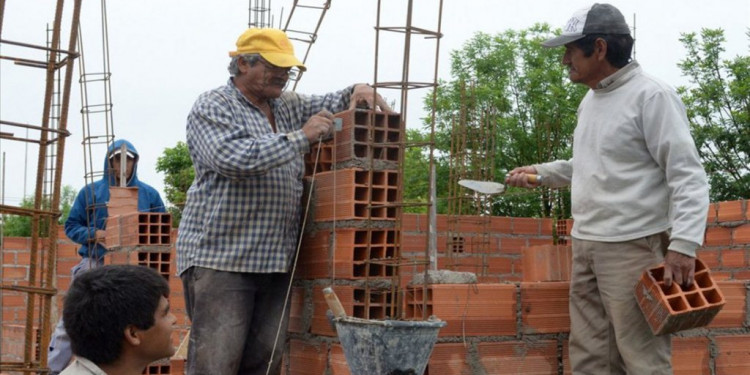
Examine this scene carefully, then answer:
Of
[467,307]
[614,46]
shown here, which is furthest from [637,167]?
[467,307]

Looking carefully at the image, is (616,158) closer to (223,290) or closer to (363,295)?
(363,295)

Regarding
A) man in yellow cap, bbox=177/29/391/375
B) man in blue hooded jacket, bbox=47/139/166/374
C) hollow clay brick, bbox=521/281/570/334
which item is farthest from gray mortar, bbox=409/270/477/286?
man in blue hooded jacket, bbox=47/139/166/374

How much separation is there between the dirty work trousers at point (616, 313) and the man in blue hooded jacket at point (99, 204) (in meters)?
3.64

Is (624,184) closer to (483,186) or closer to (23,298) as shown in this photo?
(483,186)

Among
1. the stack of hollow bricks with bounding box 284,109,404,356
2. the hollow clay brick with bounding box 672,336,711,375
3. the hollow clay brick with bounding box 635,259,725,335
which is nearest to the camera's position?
the hollow clay brick with bounding box 635,259,725,335

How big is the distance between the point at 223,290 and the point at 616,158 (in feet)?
5.13

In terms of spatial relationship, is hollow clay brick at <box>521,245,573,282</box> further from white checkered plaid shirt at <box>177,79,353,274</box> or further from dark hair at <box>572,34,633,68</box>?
white checkered plaid shirt at <box>177,79,353,274</box>

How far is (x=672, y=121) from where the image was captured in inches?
144

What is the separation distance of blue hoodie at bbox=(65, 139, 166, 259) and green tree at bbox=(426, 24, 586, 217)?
2101cm

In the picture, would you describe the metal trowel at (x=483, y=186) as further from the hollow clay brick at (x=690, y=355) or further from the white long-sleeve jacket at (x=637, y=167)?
the hollow clay brick at (x=690, y=355)

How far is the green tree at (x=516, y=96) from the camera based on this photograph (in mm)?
29562

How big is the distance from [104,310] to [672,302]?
1957 mm

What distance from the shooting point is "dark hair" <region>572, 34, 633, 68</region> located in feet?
12.6

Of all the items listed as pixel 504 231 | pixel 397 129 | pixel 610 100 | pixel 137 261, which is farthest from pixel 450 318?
pixel 504 231
